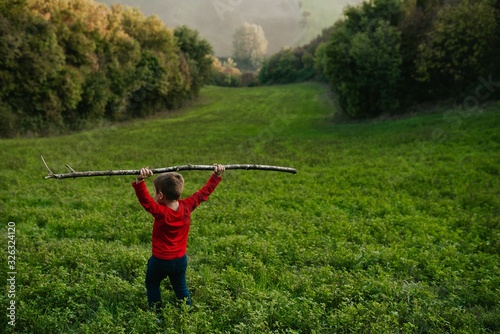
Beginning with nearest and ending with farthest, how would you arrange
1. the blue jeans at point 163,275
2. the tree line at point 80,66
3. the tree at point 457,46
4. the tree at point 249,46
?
the blue jeans at point 163,275
the tree at point 457,46
the tree line at point 80,66
the tree at point 249,46

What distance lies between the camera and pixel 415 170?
17.4m

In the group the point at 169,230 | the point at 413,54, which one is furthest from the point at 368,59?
the point at 169,230

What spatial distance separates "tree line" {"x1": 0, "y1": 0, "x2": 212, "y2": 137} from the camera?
33312 millimetres

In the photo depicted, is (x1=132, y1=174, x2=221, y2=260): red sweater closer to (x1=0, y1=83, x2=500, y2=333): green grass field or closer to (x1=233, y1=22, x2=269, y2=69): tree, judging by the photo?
(x1=0, y1=83, x2=500, y2=333): green grass field

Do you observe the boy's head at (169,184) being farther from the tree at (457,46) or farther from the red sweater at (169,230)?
the tree at (457,46)

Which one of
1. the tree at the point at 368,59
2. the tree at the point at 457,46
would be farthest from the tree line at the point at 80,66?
the tree at the point at 457,46

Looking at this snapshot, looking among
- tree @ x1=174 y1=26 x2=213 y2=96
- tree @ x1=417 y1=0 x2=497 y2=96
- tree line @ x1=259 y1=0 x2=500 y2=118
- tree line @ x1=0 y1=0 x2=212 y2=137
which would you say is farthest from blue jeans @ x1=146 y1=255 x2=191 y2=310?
tree @ x1=174 y1=26 x2=213 y2=96

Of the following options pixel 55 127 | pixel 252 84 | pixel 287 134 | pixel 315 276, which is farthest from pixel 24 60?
pixel 252 84

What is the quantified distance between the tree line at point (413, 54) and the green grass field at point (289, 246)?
1293cm

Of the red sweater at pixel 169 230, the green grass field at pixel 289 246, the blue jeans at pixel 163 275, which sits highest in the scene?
the red sweater at pixel 169 230

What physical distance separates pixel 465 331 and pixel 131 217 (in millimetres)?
9205

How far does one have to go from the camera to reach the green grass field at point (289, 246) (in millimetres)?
6125

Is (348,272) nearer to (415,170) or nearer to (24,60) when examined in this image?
(415,170)

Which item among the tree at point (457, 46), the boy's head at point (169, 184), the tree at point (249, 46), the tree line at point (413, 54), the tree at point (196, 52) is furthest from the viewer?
the tree at point (249, 46)
